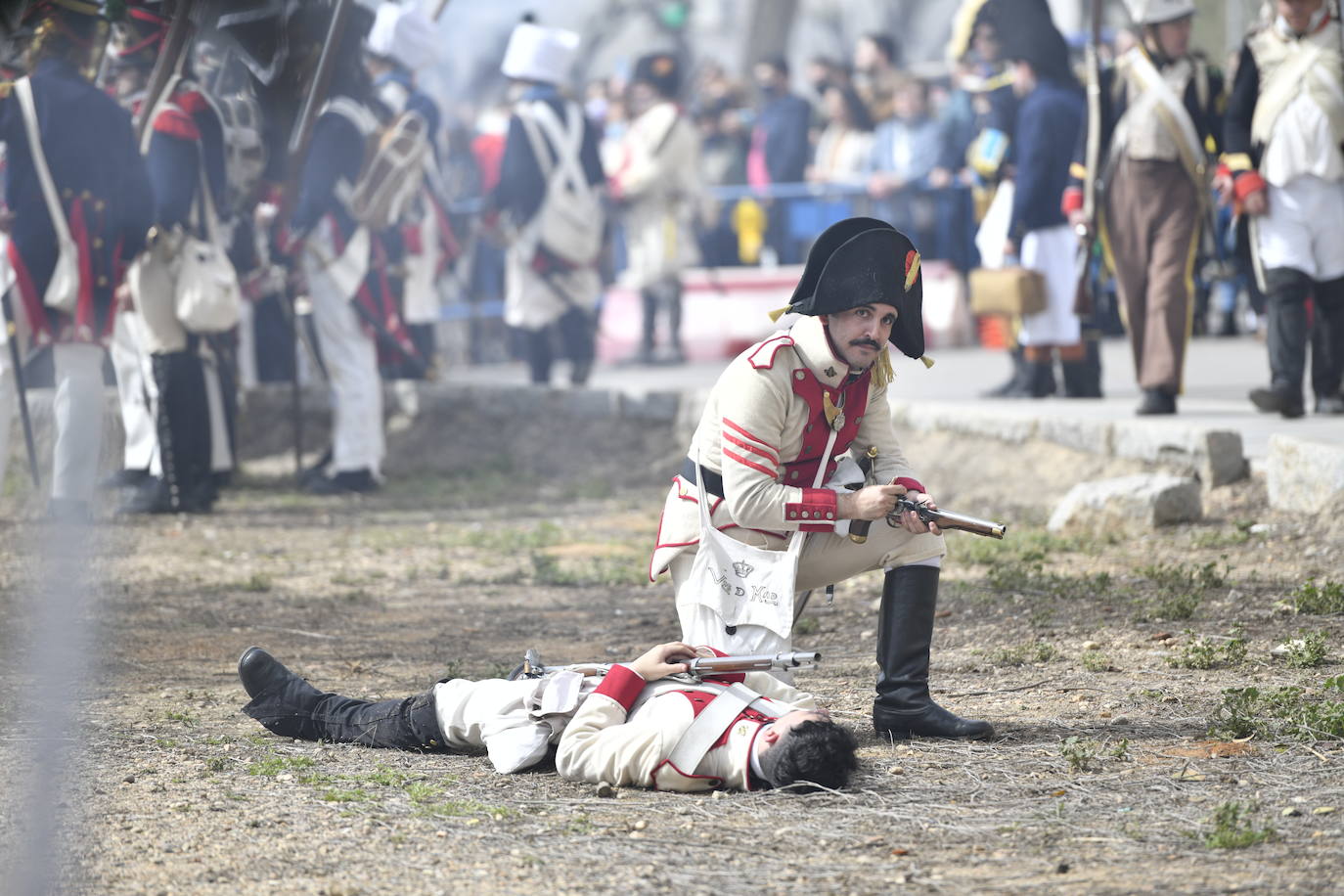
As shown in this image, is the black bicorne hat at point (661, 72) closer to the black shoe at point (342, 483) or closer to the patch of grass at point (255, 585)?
the black shoe at point (342, 483)

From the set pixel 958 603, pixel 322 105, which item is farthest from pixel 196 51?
pixel 958 603

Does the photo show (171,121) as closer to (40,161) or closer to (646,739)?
(40,161)

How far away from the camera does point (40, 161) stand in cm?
816

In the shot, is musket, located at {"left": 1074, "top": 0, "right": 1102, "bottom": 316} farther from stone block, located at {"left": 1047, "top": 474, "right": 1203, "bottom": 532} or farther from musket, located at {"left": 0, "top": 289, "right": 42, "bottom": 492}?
musket, located at {"left": 0, "top": 289, "right": 42, "bottom": 492}

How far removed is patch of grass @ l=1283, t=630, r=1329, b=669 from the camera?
510 centimetres

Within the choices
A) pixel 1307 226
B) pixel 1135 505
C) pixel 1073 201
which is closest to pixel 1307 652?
pixel 1135 505

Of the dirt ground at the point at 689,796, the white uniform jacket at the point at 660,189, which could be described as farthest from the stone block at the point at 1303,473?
the white uniform jacket at the point at 660,189

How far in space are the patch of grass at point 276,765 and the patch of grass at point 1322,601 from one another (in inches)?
123

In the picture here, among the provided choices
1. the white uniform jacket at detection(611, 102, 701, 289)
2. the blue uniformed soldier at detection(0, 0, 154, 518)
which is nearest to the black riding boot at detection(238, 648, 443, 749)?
the blue uniformed soldier at detection(0, 0, 154, 518)

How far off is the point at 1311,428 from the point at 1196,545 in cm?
156

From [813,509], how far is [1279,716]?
49.7 inches

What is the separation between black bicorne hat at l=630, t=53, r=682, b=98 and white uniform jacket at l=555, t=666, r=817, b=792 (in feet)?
33.6

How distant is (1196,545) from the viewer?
7066 millimetres

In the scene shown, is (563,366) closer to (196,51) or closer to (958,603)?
(196,51)
